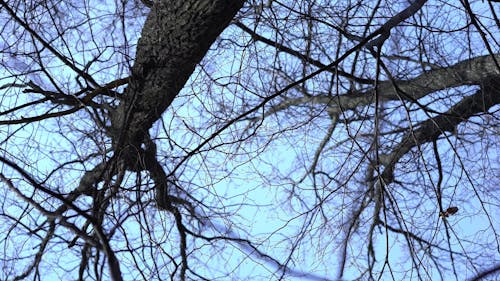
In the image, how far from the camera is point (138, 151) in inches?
84.9

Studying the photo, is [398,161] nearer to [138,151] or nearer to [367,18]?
[367,18]

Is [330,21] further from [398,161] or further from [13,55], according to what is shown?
[13,55]

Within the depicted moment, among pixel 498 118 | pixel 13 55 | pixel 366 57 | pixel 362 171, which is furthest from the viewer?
pixel 366 57

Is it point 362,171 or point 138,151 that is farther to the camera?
point 362,171

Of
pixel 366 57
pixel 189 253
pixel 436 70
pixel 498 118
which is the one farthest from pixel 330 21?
pixel 189 253

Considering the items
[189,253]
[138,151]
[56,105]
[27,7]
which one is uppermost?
[27,7]

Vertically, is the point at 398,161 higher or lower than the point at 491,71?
lower

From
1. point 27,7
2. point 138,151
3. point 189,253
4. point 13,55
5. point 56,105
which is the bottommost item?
point 189,253

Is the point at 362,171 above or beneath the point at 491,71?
beneath

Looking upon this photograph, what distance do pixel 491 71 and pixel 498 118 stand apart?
0.37m

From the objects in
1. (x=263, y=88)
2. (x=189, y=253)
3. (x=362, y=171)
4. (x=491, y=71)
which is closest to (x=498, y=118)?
(x=491, y=71)

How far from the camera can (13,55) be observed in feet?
6.86

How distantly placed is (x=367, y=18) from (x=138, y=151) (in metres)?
1.10

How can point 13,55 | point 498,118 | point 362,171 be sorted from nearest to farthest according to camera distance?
1. point 13,55
2. point 498,118
3. point 362,171
